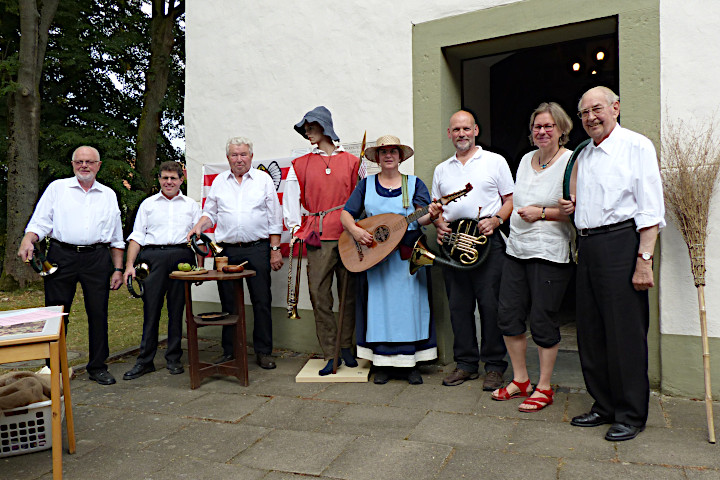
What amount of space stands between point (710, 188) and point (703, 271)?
0.51 metres

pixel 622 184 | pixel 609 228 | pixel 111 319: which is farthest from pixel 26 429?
pixel 111 319

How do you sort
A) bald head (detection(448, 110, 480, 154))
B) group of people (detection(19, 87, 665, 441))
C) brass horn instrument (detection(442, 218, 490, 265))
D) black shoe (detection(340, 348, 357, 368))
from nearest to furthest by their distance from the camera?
group of people (detection(19, 87, 665, 441))
brass horn instrument (detection(442, 218, 490, 265))
bald head (detection(448, 110, 480, 154))
black shoe (detection(340, 348, 357, 368))

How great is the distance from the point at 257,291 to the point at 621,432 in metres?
3.08

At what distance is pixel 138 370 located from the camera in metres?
4.89

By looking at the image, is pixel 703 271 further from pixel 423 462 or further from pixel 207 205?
pixel 207 205

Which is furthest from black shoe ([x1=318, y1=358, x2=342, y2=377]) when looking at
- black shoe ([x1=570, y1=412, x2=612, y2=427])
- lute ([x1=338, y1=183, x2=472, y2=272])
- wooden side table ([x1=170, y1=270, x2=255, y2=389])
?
black shoe ([x1=570, y1=412, x2=612, y2=427])

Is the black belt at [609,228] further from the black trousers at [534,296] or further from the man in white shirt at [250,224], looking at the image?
the man in white shirt at [250,224]

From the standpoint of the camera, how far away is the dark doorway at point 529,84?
22.8ft

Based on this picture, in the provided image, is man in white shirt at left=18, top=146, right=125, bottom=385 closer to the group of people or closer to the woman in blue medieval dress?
the group of people

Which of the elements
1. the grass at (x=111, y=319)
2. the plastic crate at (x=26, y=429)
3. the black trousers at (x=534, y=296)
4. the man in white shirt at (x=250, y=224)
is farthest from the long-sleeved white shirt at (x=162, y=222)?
the black trousers at (x=534, y=296)

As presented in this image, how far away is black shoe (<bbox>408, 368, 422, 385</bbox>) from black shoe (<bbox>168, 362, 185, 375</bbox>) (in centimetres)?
198

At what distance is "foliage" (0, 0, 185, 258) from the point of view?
11.6m

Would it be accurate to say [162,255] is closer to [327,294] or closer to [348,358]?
[327,294]

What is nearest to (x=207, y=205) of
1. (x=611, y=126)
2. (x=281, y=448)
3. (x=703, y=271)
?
(x=281, y=448)
